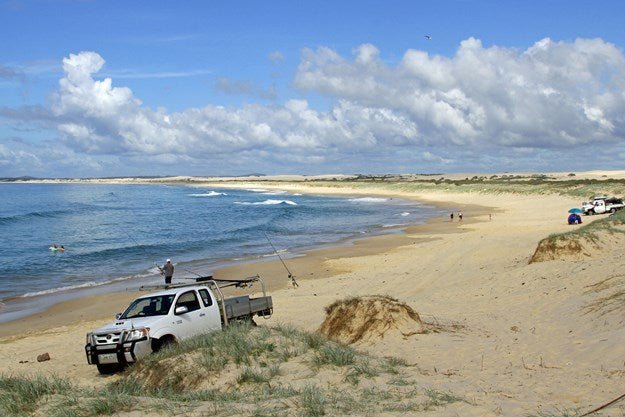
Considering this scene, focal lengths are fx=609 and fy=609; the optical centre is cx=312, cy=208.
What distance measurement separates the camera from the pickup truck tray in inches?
A: 543

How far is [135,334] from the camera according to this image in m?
11.9

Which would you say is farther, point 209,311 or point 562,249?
point 562,249

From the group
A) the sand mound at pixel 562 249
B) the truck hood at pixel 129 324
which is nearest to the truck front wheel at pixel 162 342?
the truck hood at pixel 129 324

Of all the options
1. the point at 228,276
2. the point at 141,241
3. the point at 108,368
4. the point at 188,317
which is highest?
the point at 188,317

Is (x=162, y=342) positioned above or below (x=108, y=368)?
above

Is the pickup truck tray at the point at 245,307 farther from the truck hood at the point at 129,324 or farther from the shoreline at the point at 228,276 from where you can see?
the shoreline at the point at 228,276

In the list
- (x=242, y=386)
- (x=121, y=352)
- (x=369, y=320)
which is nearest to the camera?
(x=242, y=386)

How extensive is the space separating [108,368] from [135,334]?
107 cm

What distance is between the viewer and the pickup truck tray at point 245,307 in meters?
13.8

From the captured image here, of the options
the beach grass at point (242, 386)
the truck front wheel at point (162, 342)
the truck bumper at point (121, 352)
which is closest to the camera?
the beach grass at point (242, 386)

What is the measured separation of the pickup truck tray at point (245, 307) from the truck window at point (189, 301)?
0.82m

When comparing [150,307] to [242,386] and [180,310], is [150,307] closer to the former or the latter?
[180,310]

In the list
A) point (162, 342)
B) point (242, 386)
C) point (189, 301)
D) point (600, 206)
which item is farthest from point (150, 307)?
point (600, 206)

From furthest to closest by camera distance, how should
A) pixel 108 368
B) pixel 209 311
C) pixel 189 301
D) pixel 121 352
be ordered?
pixel 209 311
pixel 189 301
pixel 108 368
pixel 121 352
